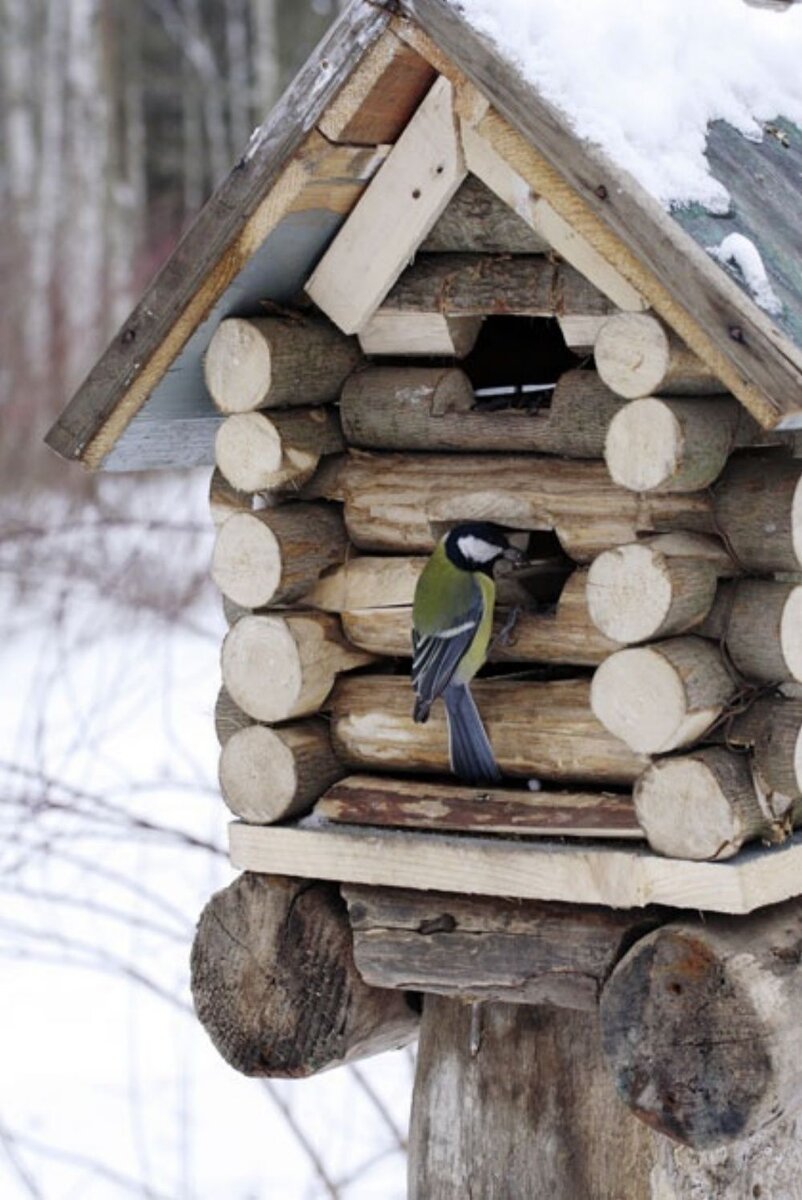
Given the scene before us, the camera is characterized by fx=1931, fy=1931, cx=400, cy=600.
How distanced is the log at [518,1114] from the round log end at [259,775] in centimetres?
49

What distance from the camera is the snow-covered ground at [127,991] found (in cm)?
431

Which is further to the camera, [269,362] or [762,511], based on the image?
[269,362]

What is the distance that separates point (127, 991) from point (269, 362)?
13.0 feet

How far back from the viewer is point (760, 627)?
110 inches

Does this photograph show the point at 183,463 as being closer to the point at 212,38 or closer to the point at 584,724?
the point at 584,724

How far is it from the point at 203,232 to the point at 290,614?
0.62m

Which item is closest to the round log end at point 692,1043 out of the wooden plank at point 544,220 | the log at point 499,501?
the log at point 499,501

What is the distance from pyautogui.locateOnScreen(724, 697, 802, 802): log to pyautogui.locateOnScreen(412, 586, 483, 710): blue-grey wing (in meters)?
0.41

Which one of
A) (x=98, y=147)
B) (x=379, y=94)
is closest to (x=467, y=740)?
(x=379, y=94)

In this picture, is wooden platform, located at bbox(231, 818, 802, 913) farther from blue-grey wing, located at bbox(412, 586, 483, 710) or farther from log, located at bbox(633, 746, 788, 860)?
blue-grey wing, located at bbox(412, 586, 483, 710)

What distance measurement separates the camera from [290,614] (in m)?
3.08

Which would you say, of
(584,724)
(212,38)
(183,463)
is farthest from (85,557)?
(212,38)

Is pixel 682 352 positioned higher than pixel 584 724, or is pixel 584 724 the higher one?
pixel 682 352

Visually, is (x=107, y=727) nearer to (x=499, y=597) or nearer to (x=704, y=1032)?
(x=499, y=597)
